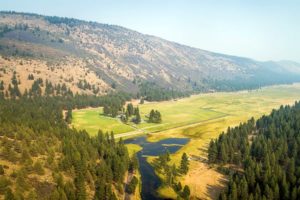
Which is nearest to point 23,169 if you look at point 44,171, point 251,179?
point 44,171

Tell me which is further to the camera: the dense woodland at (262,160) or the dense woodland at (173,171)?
the dense woodland at (173,171)

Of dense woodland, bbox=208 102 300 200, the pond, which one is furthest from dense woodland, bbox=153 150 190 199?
dense woodland, bbox=208 102 300 200

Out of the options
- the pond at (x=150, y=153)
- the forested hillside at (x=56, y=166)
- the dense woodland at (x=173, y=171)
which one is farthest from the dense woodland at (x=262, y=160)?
the forested hillside at (x=56, y=166)

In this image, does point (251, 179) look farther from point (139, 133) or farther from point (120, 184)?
point (139, 133)

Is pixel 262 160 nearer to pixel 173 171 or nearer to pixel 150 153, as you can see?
pixel 173 171

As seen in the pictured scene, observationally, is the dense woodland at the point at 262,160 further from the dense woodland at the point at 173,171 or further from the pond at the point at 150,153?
the pond at the point at 150,153
